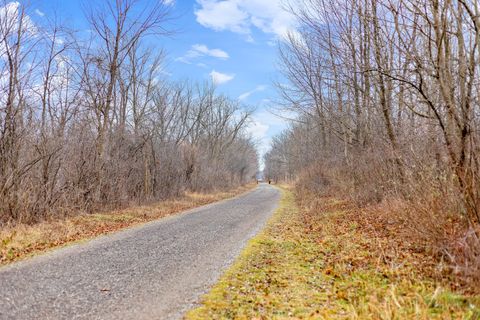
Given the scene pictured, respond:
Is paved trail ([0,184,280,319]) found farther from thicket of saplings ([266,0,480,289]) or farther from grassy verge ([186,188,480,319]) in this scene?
thicket of saplings ([266,0,480,289])

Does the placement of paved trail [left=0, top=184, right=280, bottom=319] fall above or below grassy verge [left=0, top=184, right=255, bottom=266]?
below

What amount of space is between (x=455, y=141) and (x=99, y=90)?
14.0 m

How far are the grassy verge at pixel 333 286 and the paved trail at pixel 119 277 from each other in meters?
0.45

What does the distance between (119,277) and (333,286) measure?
10.9ft

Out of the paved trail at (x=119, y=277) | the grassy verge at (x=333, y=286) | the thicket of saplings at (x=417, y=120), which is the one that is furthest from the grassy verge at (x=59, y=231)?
the thicket of saplings at (x=417, y=120)

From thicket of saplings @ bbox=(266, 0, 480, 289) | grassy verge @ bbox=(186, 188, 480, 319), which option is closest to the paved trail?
grassy verge @ bbox=(186, 188, 480, 319)

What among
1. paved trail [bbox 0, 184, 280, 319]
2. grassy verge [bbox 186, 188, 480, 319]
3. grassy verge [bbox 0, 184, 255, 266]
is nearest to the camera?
grassy verge [bbox 186, 188, 480, 319]

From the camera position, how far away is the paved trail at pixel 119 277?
406cm

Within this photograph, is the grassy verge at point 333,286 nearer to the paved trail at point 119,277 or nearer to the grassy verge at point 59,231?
the paved trail at point 119,277

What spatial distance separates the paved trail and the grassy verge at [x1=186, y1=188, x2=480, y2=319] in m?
0.45

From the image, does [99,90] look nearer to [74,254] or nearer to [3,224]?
[3,224]

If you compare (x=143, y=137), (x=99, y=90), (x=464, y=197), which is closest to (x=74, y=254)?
(x=464, y=197)

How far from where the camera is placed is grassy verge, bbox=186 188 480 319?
382cm

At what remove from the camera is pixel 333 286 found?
4828mm
